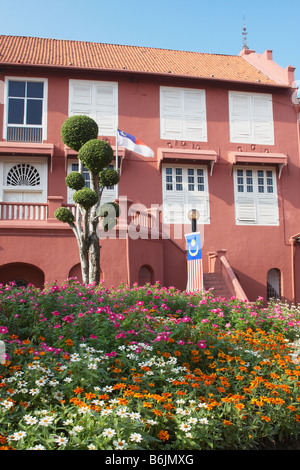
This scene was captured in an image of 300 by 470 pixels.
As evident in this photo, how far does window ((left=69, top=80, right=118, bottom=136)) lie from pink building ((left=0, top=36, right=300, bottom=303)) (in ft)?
0.13

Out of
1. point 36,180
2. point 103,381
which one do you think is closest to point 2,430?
point 103,381

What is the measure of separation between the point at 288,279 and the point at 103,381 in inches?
528

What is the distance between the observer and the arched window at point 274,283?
16141 millimetres

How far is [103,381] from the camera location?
13.3 ft

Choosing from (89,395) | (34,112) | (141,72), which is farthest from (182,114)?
(89,395)

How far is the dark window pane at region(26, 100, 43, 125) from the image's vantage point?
15.2m

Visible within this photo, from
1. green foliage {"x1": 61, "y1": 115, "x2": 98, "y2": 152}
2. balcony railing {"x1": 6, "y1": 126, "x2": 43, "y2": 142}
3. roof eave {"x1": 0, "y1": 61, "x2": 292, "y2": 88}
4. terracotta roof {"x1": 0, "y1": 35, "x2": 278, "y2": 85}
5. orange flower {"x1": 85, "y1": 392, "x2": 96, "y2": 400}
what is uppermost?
terracotta roof {"x1": 0, "y1": 35, "x2": 278, "y2": 85}

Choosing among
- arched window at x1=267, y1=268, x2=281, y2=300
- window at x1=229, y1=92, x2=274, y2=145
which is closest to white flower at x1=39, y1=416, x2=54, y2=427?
arched window at x1=267, y1=268, x2=281, y2=300

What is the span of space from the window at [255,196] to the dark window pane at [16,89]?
8625 millimetres

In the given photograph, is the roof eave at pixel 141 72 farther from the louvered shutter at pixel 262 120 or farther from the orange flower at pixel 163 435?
the orange flower at pixel 163 435

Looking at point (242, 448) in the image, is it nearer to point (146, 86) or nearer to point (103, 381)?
point (103, 381)

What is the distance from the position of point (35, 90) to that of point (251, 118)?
8529mm

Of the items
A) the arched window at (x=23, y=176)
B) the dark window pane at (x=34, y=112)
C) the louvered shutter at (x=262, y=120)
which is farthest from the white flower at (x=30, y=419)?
the louvered shutter at (x=262, y=120)

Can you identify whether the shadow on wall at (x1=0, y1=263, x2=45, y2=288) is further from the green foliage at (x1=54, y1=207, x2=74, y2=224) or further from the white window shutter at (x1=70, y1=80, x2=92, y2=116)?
the white window shutter at (x1=70, y1=80, x2=92, y2=116)
